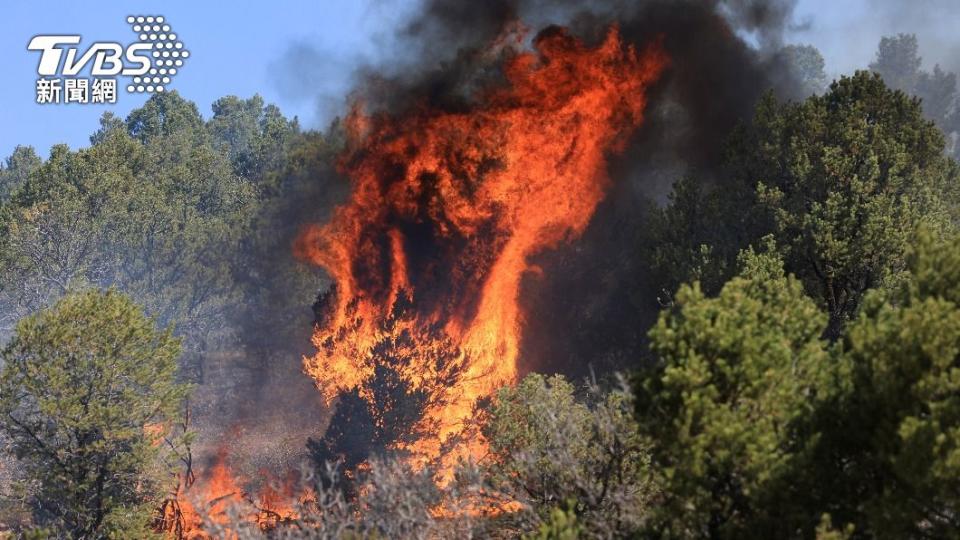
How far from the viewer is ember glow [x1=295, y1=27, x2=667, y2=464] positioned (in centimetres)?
4406

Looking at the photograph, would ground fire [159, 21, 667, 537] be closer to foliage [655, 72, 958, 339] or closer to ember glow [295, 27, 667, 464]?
ember glow [295, 27, 667, 464]

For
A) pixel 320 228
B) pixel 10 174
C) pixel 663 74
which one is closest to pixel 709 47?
pixel 663 74

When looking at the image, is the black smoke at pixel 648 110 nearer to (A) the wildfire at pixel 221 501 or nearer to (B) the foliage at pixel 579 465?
(A) the wildfire at pixel 221 501

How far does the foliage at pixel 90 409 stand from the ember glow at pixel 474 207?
→ 9602 millimetres

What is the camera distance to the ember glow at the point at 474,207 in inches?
1735

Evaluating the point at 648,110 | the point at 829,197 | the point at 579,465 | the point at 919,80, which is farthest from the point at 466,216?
the point at 919,80

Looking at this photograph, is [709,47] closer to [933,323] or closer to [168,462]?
[168,462]

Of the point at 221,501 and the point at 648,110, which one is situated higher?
the point at 648,110

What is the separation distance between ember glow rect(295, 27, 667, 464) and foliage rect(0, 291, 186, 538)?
960 centimetres

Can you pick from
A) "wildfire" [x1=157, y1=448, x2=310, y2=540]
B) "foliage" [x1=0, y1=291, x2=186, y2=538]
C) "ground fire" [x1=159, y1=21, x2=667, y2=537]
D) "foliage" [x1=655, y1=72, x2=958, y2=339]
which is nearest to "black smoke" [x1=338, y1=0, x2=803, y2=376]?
"ground fire" [x1=159, y1=21, x2=667, y2=537]

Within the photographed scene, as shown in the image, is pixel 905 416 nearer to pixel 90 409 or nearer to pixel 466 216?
pixel 90 409

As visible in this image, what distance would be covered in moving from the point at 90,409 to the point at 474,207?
18.5 metres

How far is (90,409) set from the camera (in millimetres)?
34438

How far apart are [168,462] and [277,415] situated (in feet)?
81.8
